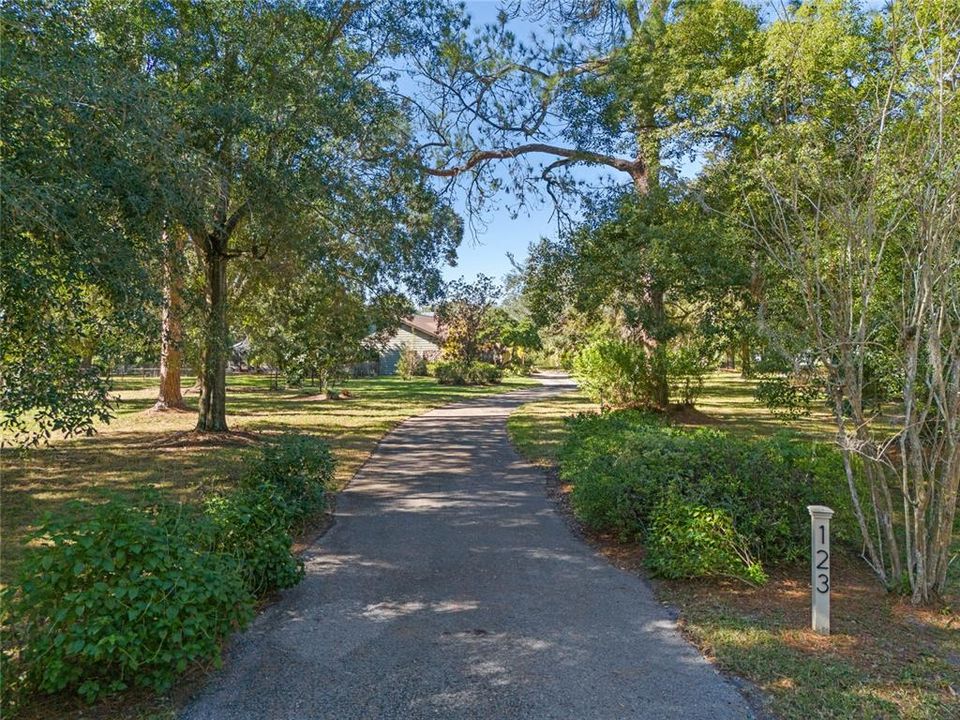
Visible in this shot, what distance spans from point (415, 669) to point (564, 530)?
338cm

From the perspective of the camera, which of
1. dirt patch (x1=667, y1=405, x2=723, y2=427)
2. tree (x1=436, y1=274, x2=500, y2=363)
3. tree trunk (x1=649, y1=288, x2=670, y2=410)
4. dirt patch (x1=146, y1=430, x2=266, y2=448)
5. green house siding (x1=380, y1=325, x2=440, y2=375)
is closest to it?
dirt patch (x1=146, y1=430, x2=266, y2=448)

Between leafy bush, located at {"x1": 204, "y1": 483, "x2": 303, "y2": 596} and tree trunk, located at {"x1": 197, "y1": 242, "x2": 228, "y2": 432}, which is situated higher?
tree trunk, located at {"x1": 197, "y1": 242, "x2": 228, "y2": 432}

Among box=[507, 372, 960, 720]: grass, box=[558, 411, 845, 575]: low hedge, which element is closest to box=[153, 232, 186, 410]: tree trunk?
box=[558, 411, 845, 575]: low hedge

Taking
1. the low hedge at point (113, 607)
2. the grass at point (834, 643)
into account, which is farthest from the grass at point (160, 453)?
the grass at point (834, 643)

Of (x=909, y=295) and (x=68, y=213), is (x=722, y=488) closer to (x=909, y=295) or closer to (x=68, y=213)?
(x=909, y=295)

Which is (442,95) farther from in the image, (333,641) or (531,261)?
(333,641)

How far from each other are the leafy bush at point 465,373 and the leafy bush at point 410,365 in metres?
4.46

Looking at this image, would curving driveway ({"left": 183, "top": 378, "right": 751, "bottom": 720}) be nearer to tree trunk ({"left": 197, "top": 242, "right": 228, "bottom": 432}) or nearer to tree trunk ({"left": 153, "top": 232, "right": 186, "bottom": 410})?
tree trunk ({"left": 153, "top": 232, "right": 186, "bottom": 410})

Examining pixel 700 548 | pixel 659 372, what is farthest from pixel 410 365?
pixel 700 548

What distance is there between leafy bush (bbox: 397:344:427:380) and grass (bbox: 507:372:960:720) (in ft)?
107

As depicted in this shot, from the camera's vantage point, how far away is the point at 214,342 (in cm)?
1102

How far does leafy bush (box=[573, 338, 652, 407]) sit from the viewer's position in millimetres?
15534

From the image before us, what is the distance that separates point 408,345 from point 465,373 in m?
11.4

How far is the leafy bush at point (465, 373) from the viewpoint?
33.2 meters
